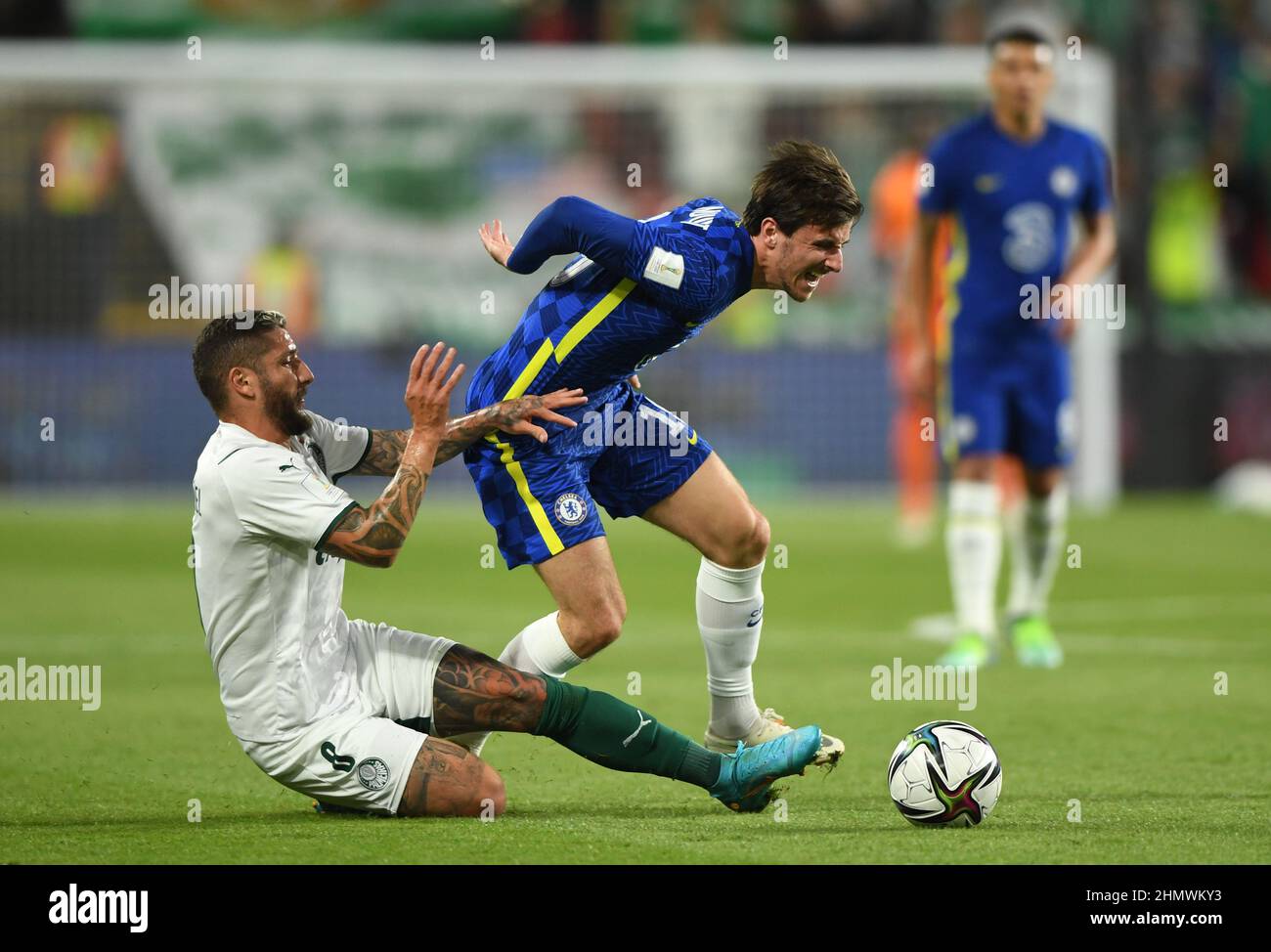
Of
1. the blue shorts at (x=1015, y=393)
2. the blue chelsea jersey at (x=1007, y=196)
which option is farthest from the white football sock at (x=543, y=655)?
the blue chelsea jersey at (x=1007, y=196)

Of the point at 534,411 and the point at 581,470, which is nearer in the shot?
the point at 534,411

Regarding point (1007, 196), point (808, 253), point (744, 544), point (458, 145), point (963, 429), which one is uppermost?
point (458, 145)

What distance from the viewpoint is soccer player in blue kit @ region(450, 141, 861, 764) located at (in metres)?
5.10

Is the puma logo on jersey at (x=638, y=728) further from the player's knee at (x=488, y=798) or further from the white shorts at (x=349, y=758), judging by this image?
the white shorts at (x=349, y=758)

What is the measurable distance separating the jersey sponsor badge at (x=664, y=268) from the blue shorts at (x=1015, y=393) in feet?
10.9

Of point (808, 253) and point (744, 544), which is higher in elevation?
point (808, 253)

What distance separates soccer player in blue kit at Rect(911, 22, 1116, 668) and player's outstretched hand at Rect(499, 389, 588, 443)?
330 cm

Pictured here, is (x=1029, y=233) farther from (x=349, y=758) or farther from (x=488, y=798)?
(x=349, y=758)

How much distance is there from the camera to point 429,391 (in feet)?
15.3

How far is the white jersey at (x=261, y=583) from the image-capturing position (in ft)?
15.4

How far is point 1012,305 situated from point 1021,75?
977 millimetres

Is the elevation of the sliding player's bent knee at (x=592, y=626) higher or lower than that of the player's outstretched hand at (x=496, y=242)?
lower

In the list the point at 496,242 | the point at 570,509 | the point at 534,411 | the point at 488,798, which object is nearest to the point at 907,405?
the point at 496,242

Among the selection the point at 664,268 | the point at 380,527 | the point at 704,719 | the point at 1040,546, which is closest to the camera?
the point at 380,527
